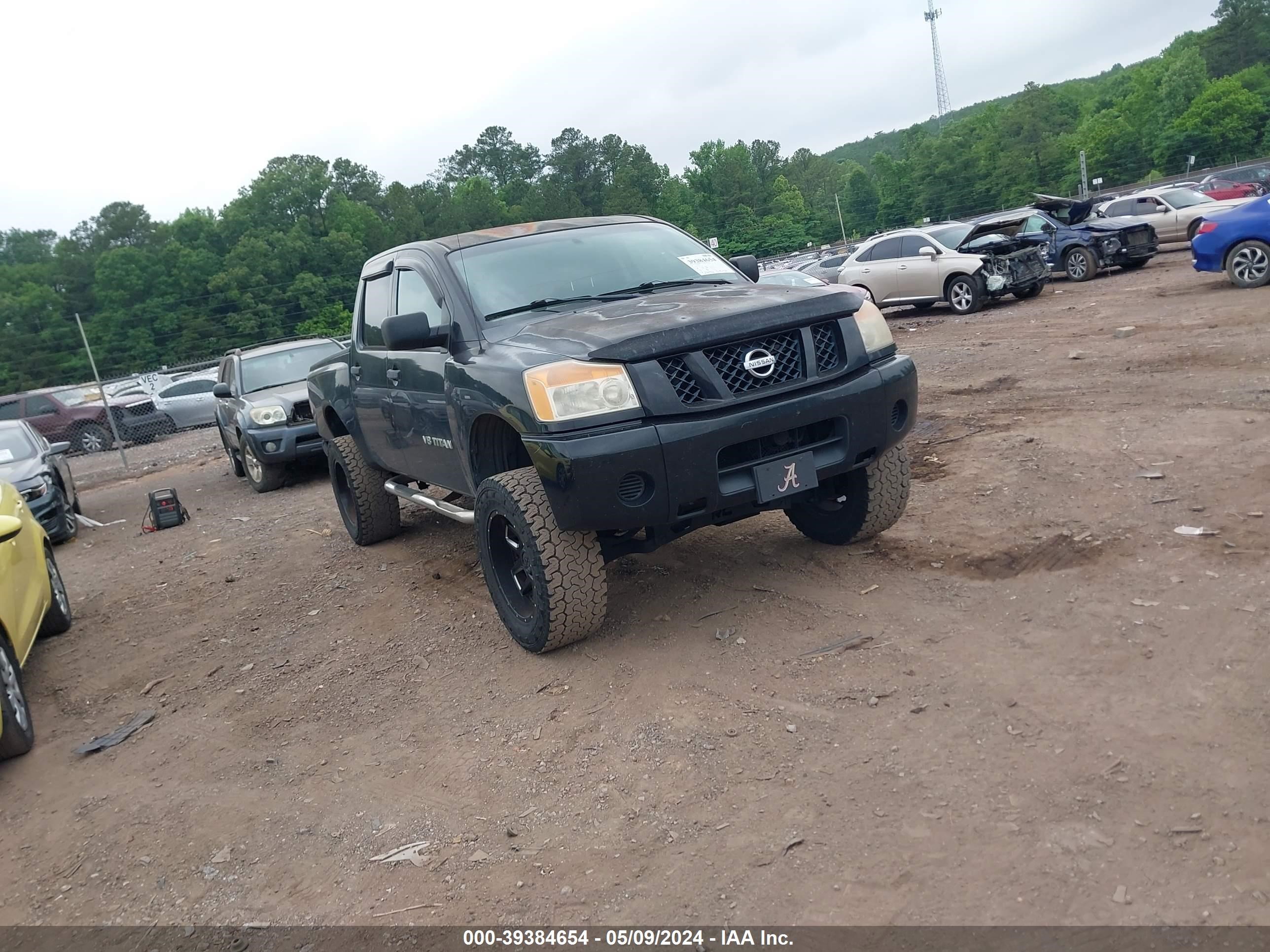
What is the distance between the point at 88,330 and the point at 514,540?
1395 inches

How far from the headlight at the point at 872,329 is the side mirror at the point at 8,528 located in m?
4.13

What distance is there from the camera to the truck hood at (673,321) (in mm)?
4227

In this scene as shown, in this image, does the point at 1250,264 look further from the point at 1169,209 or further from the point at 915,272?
the point at 1169,209

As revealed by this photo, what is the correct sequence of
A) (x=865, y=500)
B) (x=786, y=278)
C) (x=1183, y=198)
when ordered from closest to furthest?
(x=865, y=500)
(x=786, y=278)
(x=1183, y=198)

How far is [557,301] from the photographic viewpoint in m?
5.25

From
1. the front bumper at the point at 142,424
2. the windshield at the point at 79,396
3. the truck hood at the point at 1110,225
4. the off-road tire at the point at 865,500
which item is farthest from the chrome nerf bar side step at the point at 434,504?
the front bumper at the point at 142,424

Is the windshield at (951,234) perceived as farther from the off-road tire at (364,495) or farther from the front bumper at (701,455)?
the front bumper at (701,455)

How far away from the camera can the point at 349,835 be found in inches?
139

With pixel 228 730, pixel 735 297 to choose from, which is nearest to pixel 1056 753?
pixel 735 297

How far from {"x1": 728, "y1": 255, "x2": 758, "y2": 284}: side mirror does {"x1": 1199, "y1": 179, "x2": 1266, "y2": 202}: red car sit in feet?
73.7

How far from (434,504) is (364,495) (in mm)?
1505

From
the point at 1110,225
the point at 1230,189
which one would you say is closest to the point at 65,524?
the point at 1110,225

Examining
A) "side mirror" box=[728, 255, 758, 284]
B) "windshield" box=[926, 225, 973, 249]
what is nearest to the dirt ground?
"side mirror" box=[728, 255, 758, 284]
